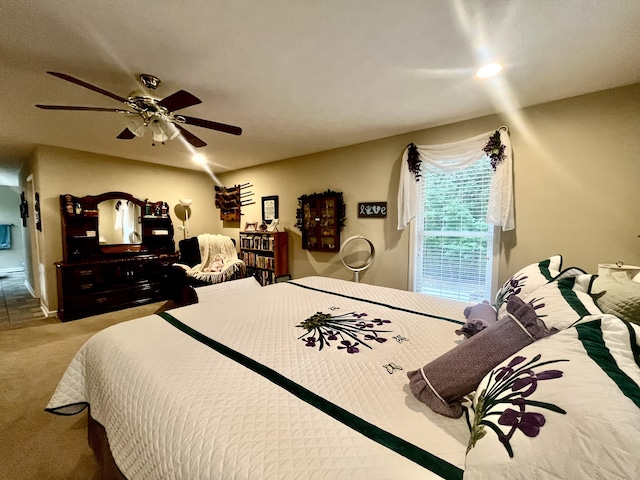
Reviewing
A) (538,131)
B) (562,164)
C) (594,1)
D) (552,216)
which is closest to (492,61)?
(594,1)

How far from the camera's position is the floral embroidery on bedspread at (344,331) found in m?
1.41

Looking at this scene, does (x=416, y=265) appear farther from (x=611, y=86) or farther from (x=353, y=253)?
(x=611, y=86)

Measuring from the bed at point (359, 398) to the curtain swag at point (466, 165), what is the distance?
4.16 ft

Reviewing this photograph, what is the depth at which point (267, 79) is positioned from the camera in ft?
6.95

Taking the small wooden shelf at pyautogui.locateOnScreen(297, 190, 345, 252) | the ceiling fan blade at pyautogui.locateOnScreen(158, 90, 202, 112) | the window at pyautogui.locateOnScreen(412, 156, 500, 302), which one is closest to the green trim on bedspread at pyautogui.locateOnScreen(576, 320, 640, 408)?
the ceiling fan blade at pyautogui.locateOnScreen(158, 90, 202, 112)

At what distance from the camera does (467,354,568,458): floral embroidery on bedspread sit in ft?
1.90

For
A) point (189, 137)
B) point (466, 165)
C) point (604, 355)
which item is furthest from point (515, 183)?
point (189, 137)

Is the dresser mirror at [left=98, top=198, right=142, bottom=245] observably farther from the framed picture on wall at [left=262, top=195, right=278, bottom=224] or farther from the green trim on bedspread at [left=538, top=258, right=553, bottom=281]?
the green trim on bedspread at [left=538, top=258, right=553, bottom=281]

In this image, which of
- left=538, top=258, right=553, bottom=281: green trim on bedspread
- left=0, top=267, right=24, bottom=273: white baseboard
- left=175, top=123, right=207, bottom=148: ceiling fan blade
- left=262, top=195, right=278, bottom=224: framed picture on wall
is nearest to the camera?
left=538, top=258, right=553, bottom=281: green trim on bedspread

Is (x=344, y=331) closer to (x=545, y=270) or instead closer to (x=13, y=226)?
(x=545, y=270)

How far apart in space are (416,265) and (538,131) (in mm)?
1813

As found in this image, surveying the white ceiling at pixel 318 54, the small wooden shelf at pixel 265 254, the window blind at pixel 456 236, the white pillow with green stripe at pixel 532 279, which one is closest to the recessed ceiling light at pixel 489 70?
the white ceiling at pixel 318 54

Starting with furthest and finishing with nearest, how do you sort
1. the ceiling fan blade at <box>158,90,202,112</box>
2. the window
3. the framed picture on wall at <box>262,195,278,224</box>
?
1. the framed picture on wall at <box>262,195,278,224</box>
2. the window
3. the ceiling fan blade at <box>158,90,202,112</box>

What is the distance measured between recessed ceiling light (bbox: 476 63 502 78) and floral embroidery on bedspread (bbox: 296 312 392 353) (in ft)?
6.37
